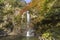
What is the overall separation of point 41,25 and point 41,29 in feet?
2.43

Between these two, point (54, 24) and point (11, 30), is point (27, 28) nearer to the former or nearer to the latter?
point (11, 30)

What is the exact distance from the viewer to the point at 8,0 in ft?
75.0

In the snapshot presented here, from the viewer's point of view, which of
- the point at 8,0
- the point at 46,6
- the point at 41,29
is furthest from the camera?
the point at 8,0

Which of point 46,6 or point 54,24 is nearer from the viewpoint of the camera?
point 46,6

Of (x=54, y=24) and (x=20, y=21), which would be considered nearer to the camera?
(x=54, y=24)

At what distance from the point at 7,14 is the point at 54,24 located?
194 inches

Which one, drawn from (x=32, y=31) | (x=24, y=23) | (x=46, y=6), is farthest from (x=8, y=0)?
(x=46, y=6)

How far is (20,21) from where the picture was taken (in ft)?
68.7

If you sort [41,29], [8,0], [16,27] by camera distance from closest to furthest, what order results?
[41,29] → [16,27] → [8,0]

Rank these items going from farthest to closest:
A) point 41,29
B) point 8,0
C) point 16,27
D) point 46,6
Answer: point 8,0 → point 16,27 → point 41,29 → point 46,6

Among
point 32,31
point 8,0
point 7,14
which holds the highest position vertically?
point 8,0

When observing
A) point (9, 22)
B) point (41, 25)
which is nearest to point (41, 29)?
point (41, 25)

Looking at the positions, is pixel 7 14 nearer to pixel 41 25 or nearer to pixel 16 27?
pixel 16 27

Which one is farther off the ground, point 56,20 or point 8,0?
point 8,0
